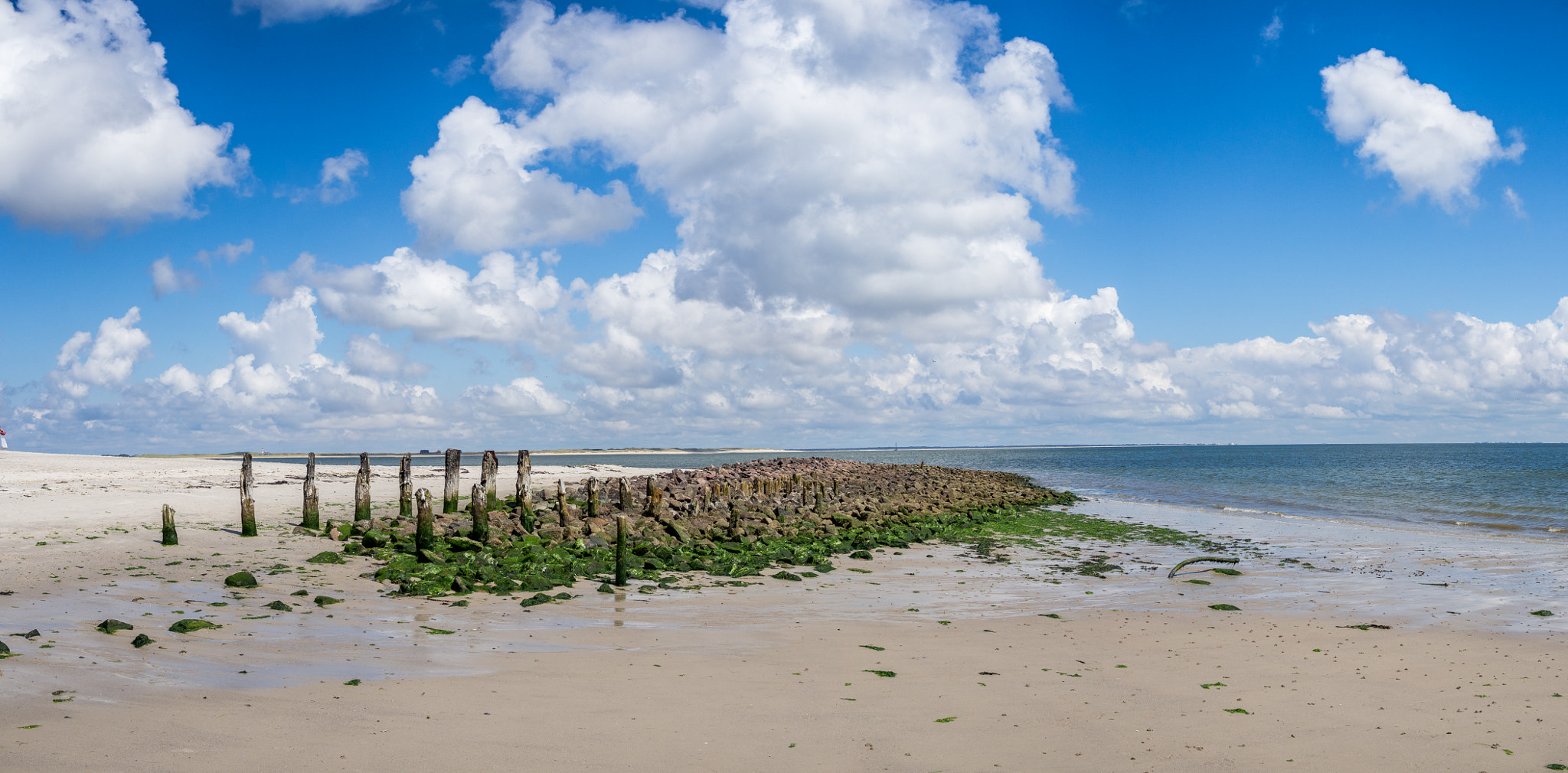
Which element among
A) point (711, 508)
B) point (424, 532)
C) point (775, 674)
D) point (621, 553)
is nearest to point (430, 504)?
point (424, 532)

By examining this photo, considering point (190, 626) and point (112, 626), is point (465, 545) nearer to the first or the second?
point (190, 626)

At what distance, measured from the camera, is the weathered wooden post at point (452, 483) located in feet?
80.0

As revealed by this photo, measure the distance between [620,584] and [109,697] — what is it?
28.5 ft

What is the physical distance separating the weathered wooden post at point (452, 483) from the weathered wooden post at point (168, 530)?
7.14 meters

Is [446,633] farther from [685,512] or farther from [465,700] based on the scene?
[685,512]

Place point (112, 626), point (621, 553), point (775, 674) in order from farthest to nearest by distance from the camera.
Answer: point (621, 553) < point (112, 626) < point (775, 674)

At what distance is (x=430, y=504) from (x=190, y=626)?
301 inches

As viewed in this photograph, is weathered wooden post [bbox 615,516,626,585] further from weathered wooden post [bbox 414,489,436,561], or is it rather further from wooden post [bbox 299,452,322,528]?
wooden post [bbox 299,452,322,528]

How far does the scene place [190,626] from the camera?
10172mm

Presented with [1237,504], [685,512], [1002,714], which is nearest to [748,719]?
[1002,714]

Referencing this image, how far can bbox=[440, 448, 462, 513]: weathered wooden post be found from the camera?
80.0ft

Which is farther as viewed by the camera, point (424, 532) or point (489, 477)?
point (489, 477)

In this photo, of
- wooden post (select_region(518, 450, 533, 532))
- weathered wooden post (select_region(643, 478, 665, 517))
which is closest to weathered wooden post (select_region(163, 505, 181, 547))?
wooden post (select_region(518, 450, 533, 532))

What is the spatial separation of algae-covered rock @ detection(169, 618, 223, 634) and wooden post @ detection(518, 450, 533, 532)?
397 inches
